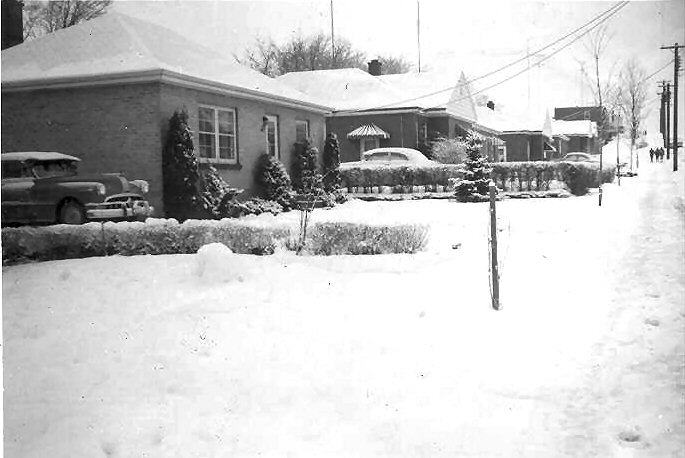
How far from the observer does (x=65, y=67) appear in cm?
A: 1552

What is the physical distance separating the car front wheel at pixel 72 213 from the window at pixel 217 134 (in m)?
4.41

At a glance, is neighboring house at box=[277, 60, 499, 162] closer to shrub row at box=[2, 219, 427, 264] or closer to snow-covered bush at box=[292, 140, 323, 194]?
snow-covered bush at box=[292, 140, 323, 194]

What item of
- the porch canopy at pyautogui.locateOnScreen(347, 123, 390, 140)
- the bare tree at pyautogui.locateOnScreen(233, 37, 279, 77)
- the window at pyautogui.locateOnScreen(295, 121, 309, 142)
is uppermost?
the bare tree at pyautogui.locateOnScreen(233, 37, 279, 77)

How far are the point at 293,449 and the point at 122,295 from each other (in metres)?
3.85

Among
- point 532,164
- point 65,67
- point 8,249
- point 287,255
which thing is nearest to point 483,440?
point 287,255

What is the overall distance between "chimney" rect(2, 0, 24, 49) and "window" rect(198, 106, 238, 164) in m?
6.55

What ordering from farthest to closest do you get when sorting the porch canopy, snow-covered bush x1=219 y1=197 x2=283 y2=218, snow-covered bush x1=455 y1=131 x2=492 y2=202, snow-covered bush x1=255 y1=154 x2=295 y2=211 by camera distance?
1. the porch canopy
2. snow-covered bush x1=455 y1=131 x2=492 y2=202
3. snow-covered bush x1=255 y1=154 x2=295 y2=211
4. snow-covered bush x1=219 y1=197 x2=283 y2=218

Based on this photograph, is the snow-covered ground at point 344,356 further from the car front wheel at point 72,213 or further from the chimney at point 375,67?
the chimney at point 375,67

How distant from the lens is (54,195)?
41.2 ft

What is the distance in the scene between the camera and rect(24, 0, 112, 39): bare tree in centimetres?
2217

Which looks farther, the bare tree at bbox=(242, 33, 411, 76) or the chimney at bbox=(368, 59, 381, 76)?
the bare tree at bbox=(242, 33, 411, 76)

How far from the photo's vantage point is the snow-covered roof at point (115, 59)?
1498 centimetres

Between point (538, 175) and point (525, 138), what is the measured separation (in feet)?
77.8

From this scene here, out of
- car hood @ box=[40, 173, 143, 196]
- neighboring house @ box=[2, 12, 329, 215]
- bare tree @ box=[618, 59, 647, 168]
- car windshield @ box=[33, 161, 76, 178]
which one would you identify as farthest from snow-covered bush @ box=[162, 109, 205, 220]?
bare tree @ box=[618, 59, 647, 168]
